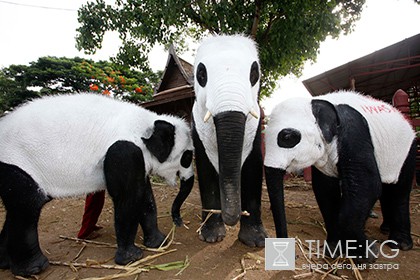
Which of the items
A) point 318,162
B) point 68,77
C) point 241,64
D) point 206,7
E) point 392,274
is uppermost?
point 68,77

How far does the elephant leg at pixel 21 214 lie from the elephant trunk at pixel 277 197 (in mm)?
2106

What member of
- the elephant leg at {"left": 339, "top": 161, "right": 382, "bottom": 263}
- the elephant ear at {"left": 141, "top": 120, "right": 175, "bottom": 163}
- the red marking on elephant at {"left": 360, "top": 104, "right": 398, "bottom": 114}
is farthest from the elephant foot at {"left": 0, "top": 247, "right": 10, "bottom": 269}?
the red marking on elephant at {"left": 360, "top": 104, "right": 398, "bottom": 114}

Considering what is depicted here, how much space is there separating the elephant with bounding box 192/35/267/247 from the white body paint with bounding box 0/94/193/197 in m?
0.63

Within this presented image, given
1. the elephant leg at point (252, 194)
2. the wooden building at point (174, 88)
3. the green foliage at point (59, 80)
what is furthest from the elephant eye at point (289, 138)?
the green foliage at point (59, 80)

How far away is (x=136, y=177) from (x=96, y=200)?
4.24 ft

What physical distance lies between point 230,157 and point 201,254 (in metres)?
1.14

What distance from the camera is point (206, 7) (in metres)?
5.80

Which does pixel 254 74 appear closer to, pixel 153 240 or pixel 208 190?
pixel 208 190

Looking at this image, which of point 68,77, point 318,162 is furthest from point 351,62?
point 68,77

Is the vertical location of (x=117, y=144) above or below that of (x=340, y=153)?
above

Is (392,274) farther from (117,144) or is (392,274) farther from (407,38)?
(407,38)

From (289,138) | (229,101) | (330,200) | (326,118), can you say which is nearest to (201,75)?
(229,101)

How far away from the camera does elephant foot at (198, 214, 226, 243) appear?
9.02ft

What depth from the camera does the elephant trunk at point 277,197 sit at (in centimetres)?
214
